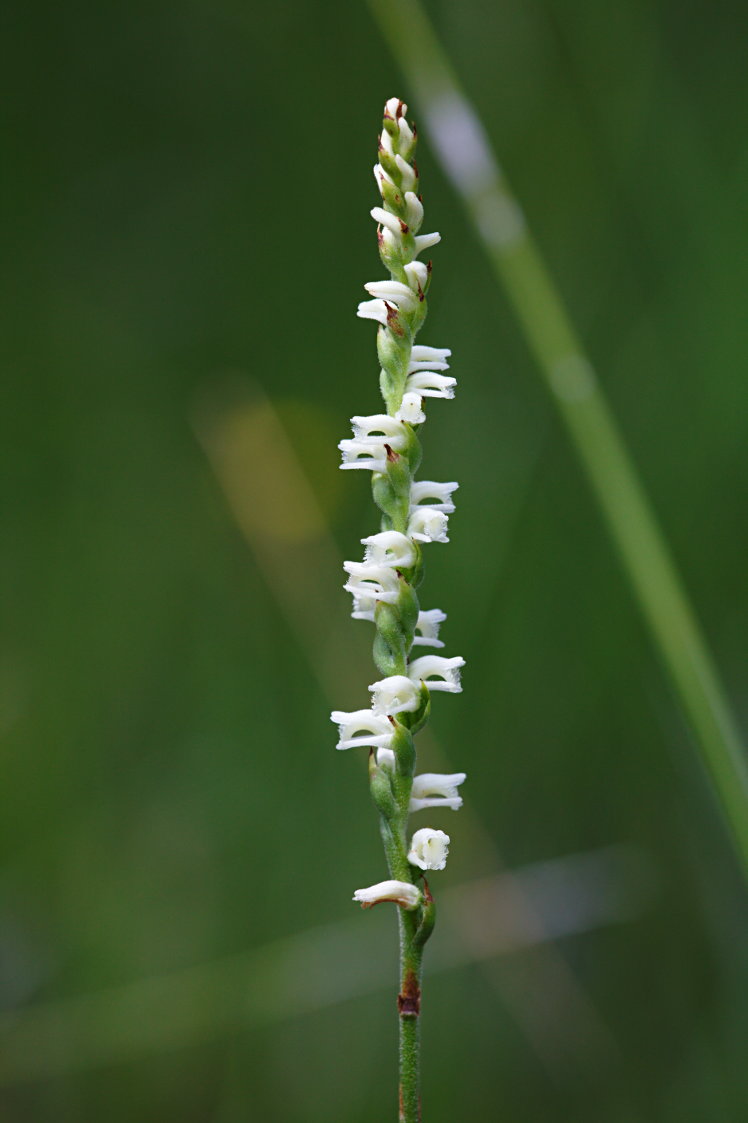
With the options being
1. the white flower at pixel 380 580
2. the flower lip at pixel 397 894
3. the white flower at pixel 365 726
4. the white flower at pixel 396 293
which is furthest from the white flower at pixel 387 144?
the flower lip at pixel 397 894

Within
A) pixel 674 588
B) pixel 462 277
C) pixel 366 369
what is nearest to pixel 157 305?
pixel 366 369

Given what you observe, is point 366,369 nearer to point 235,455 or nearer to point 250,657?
point 235,455

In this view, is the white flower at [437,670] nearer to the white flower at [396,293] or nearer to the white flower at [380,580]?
Answer: the white flower at [380,580]

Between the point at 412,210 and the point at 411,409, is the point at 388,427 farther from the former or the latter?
the point at 412,210

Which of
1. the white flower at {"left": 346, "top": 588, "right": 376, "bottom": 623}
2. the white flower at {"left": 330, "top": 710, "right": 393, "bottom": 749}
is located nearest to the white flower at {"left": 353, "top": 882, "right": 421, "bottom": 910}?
the white flower at {"left": 330, "top": 710, "right": 393, "bottom": 749}

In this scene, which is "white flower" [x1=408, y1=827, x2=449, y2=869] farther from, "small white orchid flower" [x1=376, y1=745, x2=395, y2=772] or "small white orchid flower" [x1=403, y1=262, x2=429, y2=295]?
"small white orchid flower" [x1=403, y1=262, x2=429, y2=295]
